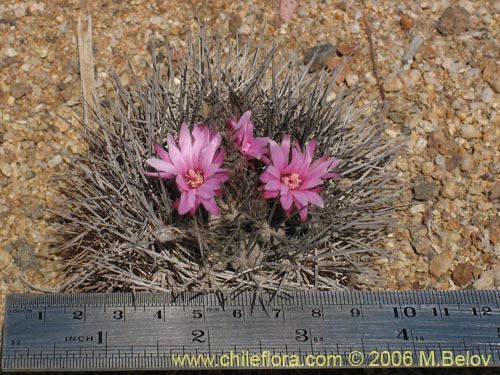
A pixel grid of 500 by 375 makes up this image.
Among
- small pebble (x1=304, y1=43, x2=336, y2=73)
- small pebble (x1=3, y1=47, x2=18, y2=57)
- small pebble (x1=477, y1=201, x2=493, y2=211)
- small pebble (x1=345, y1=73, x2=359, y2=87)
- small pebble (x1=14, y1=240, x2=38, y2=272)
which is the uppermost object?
small pebble (x1=3, y1=47, x2=18, y2=57)

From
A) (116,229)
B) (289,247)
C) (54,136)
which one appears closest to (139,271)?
(116,229)

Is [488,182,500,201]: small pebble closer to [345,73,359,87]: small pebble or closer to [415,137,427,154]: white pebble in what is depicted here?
[415,137,427,154]: white pebble

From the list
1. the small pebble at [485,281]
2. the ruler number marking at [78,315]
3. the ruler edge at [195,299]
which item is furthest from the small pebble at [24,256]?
the small pebble at [485,281]

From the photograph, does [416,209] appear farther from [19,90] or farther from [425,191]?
[19,90]

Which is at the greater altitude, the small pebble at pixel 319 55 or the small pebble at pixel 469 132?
the small pebble at pixel 319 55

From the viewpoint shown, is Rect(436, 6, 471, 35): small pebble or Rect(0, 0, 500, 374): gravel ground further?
Rect(436, 6, 471, 35): small pebble

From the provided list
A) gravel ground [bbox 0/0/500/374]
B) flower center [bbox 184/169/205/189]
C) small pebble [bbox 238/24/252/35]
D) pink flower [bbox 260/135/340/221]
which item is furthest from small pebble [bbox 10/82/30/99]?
pink flower [bbox 260/135/340/221]

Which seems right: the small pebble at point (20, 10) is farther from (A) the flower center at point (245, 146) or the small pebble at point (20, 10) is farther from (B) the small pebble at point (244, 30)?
(A) the flower center at point (245, 146)
